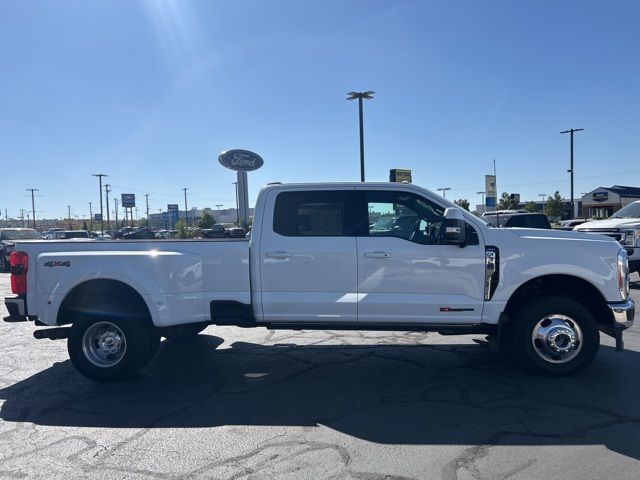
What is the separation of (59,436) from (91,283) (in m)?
1.91

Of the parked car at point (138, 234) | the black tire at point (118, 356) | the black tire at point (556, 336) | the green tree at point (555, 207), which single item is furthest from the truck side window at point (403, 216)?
the green tree at point (555, 207)

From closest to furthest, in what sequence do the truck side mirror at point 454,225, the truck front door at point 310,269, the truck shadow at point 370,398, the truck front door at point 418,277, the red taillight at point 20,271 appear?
1. the truck shadow at point 370,398
2. the truck side mirror at point 454,225
3. the truck front door at point 418,277
4. the truck front door at point 310,269
5. the red taillight at point 20,271

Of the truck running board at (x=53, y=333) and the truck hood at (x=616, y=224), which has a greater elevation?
the truck hood at (x=616, y=224)

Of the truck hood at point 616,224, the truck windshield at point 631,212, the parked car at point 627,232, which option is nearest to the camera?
the parked car at point 627,232

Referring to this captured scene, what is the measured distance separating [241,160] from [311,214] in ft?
47.2

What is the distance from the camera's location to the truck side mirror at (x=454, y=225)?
17.3ft

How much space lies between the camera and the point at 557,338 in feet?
A: 18.4

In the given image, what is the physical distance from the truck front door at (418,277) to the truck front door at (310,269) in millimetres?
158

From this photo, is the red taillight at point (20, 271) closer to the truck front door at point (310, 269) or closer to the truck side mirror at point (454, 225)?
the truck front door at point (310, 269)

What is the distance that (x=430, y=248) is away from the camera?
5.59 meters

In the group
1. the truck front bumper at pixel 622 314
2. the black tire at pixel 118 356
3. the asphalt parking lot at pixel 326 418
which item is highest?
the truck front bumper at pixel 622 314

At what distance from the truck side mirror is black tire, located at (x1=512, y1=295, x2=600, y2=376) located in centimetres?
112

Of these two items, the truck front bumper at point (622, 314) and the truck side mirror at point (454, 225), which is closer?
the truck side mirror at point (454, 225)

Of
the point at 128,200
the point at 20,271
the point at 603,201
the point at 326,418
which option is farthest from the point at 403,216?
the point at 603,201
